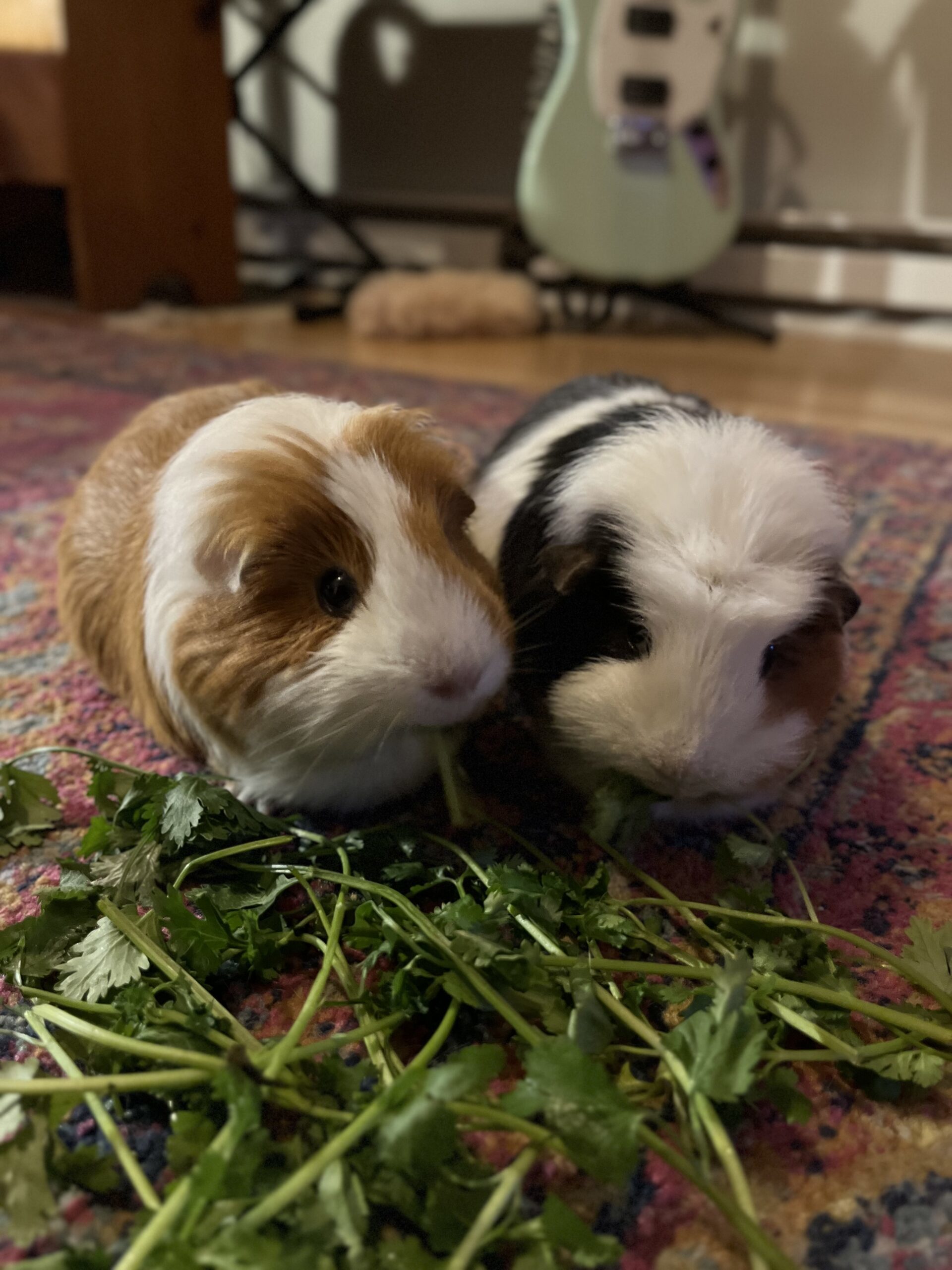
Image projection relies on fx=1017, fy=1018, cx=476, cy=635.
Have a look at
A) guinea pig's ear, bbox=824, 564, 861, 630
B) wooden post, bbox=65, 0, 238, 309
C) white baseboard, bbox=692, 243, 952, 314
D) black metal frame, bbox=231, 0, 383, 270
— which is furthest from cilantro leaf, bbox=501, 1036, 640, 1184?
black metal frame, bbox=231, 0, 383, 270

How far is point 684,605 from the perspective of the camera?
3.09ft

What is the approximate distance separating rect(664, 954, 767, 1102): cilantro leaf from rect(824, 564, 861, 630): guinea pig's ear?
41 centimetres

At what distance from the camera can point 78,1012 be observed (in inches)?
31.8

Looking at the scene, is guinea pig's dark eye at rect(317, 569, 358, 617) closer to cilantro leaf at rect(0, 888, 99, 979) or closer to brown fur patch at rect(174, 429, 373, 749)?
brown fur patch at rect(174, 429, 373, 749)

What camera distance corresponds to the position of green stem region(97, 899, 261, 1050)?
0.76m

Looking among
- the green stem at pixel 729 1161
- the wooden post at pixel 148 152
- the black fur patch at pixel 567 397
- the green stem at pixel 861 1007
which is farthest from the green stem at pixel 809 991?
the wooden post at pixel 148 152

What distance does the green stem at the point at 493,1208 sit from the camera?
0.60 m

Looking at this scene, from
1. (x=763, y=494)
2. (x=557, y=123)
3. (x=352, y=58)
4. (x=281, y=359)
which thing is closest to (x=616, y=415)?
(x=763, y=494)

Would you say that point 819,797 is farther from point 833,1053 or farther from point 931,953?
point 833,1053

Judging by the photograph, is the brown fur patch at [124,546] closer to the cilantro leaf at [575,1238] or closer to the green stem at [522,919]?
the green stem at [522,919]

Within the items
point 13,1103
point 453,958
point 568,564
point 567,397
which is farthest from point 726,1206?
point 567,397

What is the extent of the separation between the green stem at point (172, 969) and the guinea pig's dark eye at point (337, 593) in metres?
0.31

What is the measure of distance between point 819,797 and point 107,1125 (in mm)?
812

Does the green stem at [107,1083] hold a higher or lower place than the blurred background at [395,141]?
lower
